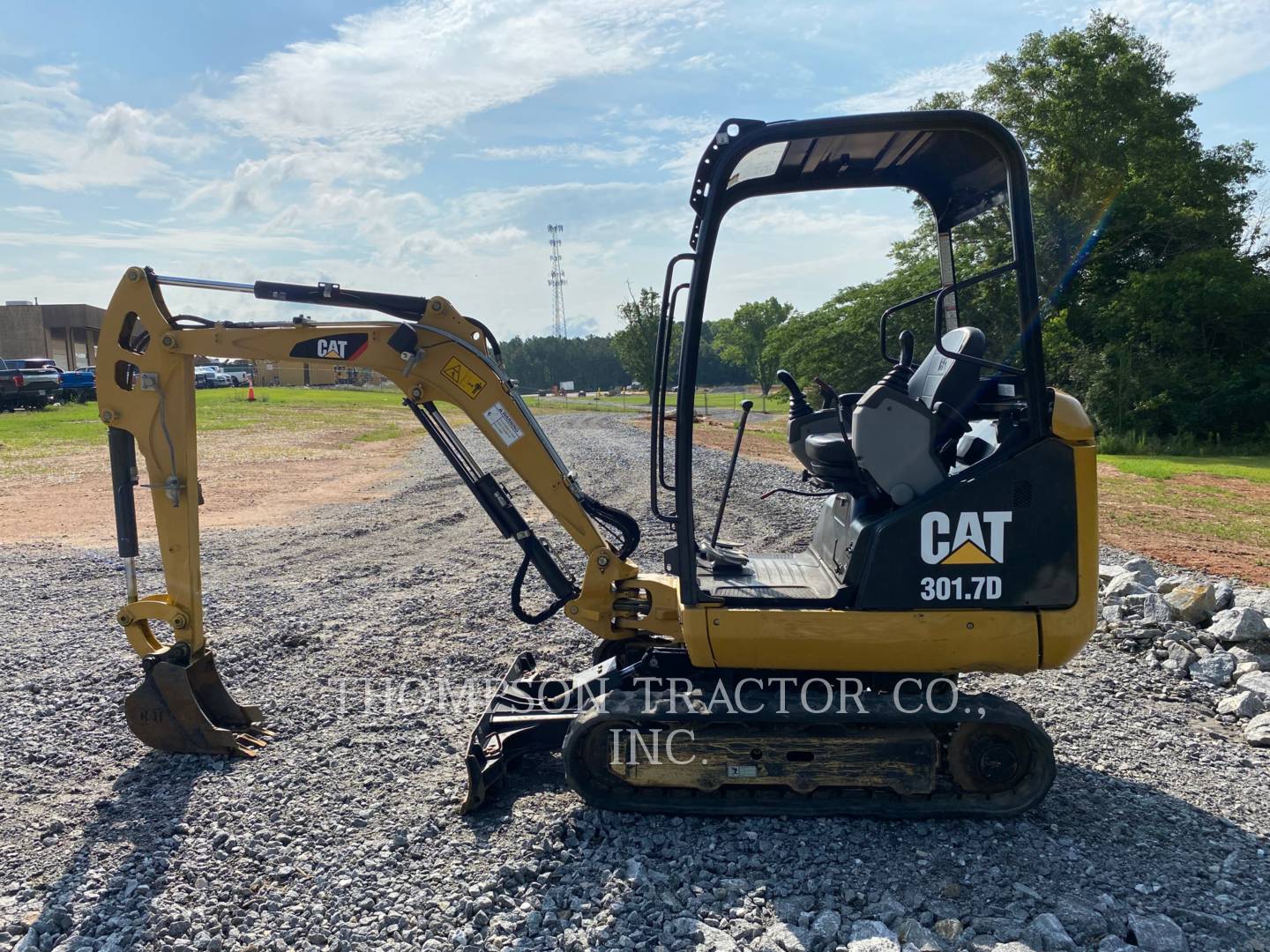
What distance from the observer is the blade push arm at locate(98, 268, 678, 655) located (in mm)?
4699

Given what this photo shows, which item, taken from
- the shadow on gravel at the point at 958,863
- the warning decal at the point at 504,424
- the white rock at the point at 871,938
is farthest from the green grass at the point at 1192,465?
the white rock at the point at 871,938

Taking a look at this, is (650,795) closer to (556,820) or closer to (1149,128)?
(556,820)

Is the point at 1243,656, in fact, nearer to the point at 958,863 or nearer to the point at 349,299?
the point at 958,863

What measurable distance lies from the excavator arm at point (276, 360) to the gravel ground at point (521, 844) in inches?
24.2

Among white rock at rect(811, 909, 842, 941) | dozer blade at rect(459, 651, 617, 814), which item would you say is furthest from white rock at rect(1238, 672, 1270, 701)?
dozer blade at rect(459, 651, 617, 814)

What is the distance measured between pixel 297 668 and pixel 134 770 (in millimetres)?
1629

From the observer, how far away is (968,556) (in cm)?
402

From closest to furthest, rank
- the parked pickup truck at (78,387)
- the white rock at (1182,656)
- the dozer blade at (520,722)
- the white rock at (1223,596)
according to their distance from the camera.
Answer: the dozer blade at (520,722), the white rock at (1182,656), the white rock at (1223,596), the parked pickup truck at (78,387)

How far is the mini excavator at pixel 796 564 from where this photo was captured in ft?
13.1

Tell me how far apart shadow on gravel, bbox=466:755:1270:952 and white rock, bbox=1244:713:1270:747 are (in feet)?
3.57

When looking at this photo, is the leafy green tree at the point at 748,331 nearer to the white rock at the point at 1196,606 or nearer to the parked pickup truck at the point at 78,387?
the parked pickup truck at the point at 78,387

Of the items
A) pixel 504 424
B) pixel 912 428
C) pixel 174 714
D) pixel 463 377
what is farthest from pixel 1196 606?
pixel 174 714

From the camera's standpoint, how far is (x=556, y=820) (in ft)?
13.9

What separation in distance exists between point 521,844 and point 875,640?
75.2 inches
